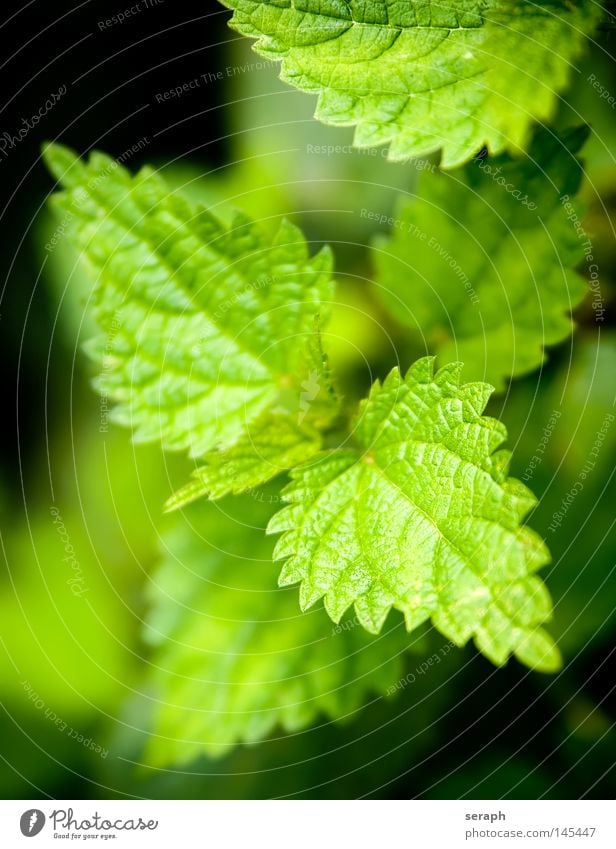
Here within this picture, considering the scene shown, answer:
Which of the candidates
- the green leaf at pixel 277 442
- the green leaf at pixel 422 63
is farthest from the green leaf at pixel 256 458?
the green leaf at pixel 422 63

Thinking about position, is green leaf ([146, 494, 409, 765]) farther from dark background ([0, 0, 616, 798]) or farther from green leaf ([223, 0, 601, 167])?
green leaf ([223, 0, 601, 167])

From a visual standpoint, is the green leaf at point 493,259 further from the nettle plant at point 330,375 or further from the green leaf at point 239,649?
the green leaf at point 239,649

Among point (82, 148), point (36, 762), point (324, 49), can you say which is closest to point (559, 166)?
point (324, 49)

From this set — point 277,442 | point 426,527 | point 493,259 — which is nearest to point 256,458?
point 277,442

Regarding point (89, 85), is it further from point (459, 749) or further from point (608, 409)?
point (459, 749)

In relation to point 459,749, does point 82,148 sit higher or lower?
higher

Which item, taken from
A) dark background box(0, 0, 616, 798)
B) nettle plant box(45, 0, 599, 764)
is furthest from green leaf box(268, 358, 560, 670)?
dark background box(0, 0, 616, 798)
